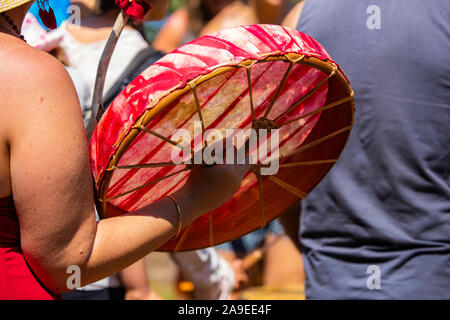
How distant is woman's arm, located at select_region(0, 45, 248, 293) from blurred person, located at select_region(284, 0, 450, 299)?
87cm

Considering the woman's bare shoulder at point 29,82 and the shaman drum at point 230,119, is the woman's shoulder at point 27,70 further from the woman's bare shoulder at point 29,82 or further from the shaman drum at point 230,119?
the shaman drum at point 230,119

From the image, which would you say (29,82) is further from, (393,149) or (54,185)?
(393,149)

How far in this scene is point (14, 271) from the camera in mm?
1157

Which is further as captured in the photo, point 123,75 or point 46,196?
point 123,75

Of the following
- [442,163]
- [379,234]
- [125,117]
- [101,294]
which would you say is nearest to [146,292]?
[101,294]

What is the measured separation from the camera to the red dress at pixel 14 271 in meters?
1.15

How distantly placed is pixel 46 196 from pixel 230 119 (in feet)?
1.63

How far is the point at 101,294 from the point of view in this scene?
2.38 meters

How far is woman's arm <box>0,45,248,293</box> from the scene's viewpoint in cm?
105

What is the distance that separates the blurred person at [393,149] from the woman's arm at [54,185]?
34.1 inches

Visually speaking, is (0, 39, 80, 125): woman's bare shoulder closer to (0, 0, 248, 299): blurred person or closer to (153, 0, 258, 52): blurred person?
(0, 0, 248, 299): blurred person

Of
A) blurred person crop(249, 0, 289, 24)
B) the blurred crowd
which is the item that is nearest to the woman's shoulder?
the blurred crowd

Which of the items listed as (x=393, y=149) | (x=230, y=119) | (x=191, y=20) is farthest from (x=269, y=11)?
(x=230, y=119)

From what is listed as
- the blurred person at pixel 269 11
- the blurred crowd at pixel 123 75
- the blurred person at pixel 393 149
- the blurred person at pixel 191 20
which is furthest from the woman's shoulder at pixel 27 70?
the blurred person at pixel 191 20
